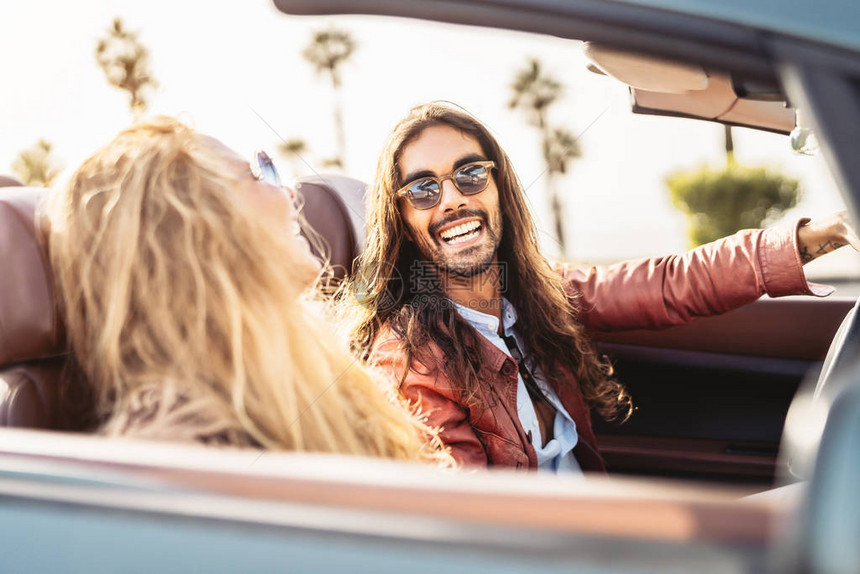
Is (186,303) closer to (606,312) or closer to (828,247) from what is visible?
(606,312)

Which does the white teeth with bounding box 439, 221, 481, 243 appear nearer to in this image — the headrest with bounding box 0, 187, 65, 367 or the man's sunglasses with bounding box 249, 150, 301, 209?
the man's sunglasses with bounding box 249, 150, 301, 209

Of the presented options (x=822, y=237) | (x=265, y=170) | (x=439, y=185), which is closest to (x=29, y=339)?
(x=265, y=170)

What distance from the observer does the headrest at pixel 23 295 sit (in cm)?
145

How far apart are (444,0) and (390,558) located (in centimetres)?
67

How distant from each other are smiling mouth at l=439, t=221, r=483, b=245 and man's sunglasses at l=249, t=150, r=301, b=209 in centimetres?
67

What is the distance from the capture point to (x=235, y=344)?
1271 mm

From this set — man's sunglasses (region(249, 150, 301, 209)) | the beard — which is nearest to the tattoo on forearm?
the beard

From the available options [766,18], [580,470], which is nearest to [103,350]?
[766,18]

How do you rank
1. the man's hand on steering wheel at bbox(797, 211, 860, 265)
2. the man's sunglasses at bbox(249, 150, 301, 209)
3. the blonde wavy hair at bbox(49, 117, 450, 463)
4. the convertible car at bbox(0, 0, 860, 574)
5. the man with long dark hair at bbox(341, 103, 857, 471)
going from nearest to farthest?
the convertible car at bbox(0, 0, 860, 574) < the blonde wavy hair at bbox(49, 117, 450, 463) < the man's sunglasses at bbox(249, 150, 301, 209) < the man's hand on steering wheel at bbox(797, 211, 860, 265) < the man with long dark hair at bbox(341, 103, 857, 471)

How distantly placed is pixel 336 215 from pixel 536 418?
109 centimetres

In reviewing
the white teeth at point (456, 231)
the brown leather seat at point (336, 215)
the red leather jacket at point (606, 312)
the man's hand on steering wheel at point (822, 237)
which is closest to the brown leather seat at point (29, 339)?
the red leather jacket at point (606, 312)

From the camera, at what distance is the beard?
7.91 feet

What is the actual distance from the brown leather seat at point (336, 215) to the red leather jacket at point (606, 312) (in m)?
0.50

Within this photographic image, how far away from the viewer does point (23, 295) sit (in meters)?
1.45
